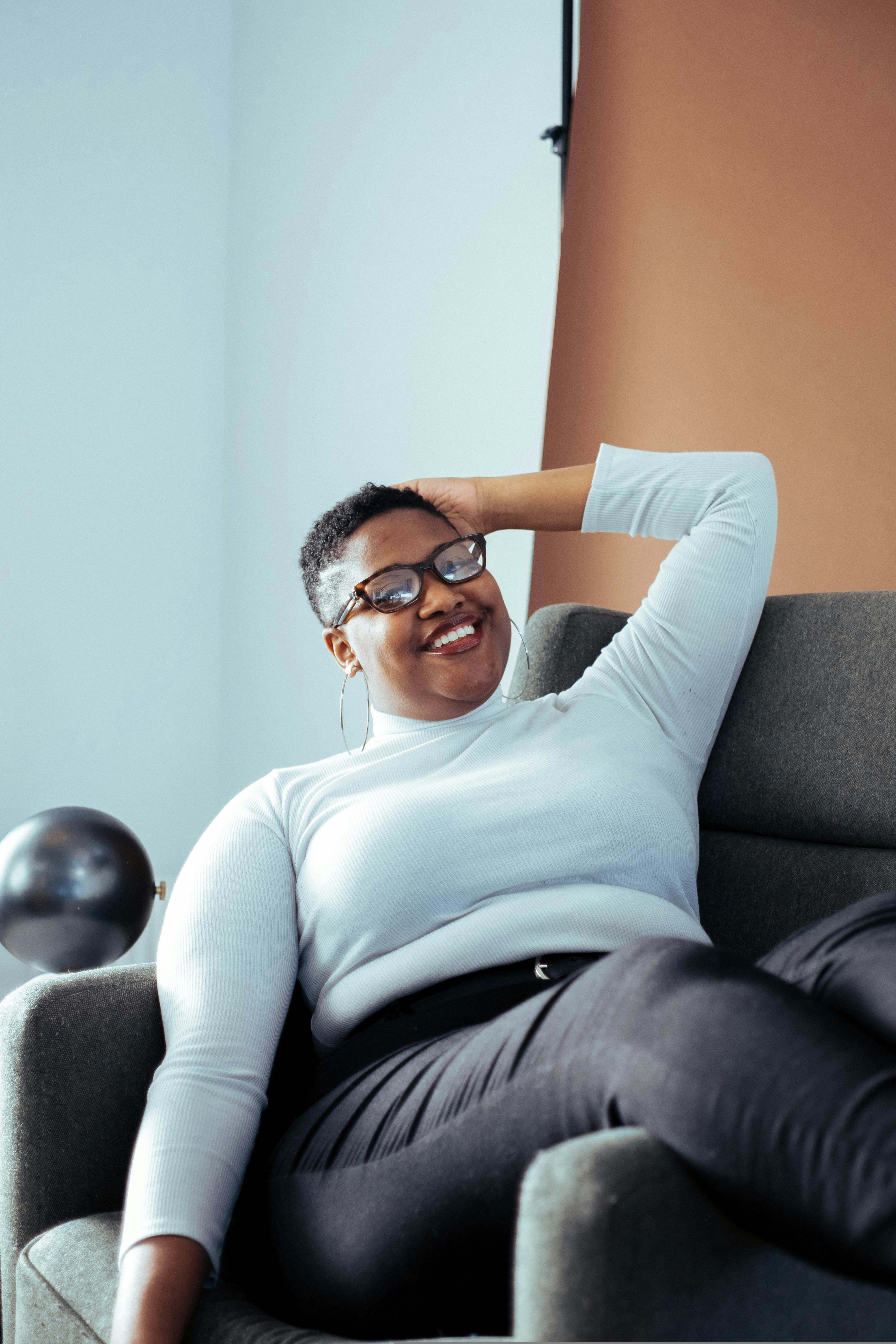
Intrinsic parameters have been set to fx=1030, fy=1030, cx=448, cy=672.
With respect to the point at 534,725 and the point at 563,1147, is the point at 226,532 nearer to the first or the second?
the point at 534,725

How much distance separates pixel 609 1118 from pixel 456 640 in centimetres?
76

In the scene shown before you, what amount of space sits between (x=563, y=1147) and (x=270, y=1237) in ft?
1.49

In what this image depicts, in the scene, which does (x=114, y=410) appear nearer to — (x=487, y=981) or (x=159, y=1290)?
(x=487, y=981)

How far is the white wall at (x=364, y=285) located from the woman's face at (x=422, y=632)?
85cm

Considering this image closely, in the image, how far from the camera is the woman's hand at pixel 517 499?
146cm

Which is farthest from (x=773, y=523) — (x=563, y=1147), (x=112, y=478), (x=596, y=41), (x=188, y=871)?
(x=112, y=478)

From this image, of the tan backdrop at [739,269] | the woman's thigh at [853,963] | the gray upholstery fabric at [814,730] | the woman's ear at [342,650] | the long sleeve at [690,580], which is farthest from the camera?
the tan backdrop at [739,269]

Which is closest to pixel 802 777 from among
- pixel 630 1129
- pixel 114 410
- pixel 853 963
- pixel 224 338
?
pixel 853 963

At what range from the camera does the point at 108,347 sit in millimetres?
2717

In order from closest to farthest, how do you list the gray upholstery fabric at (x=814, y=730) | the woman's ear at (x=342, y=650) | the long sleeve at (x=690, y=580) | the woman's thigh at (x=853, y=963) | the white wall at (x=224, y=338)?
1. the woman's thigh at (x=853, y=963)
2. the gray upholstery fabric at (x=814, y=730)
3. the long sleeve at (x=690, y=580)
4. the woman's ear at (x=342, y=650)
5. the white wall at (x=224, y=338)

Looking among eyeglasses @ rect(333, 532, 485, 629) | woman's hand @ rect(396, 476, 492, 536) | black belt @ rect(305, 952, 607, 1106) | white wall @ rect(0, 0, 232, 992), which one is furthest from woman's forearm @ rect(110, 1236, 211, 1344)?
white wall @ rect(0, 0, 232, 992)

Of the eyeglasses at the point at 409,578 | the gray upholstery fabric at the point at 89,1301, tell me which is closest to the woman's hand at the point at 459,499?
the eyeglasses at the point at 409,578

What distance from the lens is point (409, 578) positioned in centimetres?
131

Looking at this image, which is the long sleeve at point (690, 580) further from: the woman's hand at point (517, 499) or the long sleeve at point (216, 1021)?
the long sleeve at point (216, 1021)
